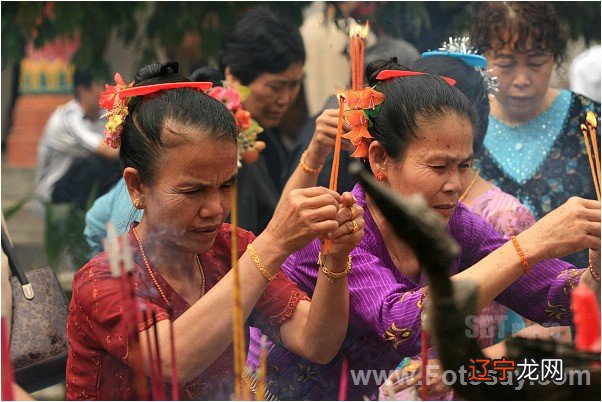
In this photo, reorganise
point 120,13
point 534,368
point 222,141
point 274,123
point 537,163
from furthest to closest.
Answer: point 120,13 < point 274,123 < point 537,163 < point 222,141 < point 534,368

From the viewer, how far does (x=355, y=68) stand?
8.36ft

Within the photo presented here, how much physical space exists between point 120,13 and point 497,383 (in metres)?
3.41

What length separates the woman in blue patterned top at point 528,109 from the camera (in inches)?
148

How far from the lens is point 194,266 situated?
2.38m

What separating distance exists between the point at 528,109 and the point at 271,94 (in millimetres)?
967

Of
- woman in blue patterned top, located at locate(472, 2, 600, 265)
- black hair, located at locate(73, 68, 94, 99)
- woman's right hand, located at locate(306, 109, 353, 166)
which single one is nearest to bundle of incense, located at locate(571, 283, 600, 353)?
woman's right hand, located at locate(306, 109, 353, 166)

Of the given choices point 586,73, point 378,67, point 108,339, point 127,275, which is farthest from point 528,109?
point 127,275

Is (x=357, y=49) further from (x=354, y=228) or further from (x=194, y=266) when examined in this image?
(x=194, y=266)

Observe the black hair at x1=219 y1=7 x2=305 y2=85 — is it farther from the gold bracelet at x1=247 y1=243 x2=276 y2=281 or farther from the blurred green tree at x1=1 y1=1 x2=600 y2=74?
the gold bracelet at x1=247 y1=243 x2=276 y2=281

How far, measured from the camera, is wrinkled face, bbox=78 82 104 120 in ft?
16.6

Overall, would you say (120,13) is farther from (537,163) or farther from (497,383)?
(497,383)

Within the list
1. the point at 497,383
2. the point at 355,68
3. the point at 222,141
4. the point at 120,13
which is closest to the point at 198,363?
the point at 222,141

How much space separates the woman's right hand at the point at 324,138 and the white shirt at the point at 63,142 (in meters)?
1.88

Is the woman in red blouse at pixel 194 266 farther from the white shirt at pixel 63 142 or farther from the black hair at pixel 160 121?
the white shirt at pixel 63 142
